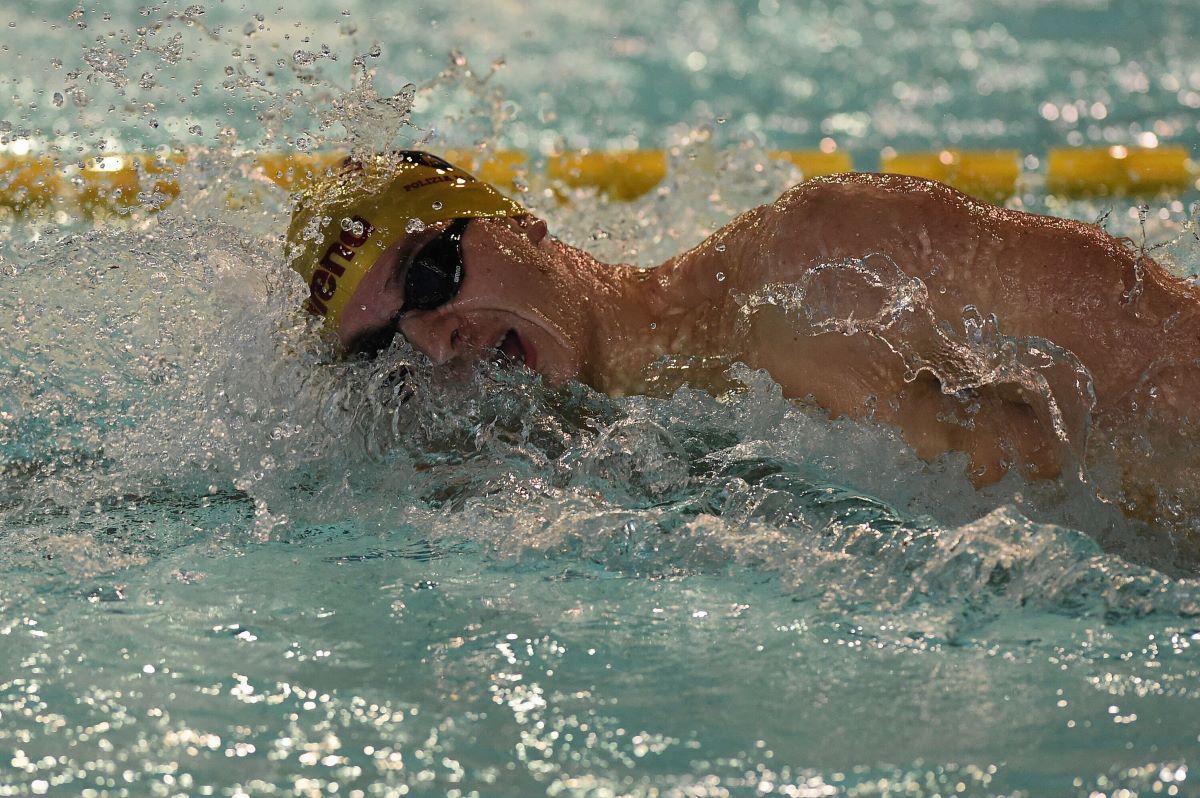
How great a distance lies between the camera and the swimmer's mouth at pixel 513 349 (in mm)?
2133

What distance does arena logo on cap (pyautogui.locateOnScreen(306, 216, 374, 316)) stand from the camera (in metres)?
2.12

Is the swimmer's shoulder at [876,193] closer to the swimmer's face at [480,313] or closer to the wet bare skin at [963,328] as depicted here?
the wet bare skin at [963,328]

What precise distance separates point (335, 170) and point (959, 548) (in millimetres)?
1323

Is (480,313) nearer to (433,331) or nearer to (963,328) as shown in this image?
(433,331)

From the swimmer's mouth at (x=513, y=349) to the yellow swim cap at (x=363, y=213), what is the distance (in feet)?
0.74

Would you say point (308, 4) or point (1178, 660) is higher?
point (308, 4)

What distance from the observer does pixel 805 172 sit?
4672 millimetres

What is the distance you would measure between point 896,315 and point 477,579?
72 centimetres

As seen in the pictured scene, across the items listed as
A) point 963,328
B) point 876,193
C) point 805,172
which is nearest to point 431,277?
point 876,193

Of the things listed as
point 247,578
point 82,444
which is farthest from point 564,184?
point 247,578

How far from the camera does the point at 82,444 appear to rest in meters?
2.26

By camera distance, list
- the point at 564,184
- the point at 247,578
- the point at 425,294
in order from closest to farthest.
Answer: the point at 247,578 → the point at 425,294 → the point at 564,184

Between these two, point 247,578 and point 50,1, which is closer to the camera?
point 247,578

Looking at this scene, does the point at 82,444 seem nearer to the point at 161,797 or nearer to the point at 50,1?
the point at 161,797
